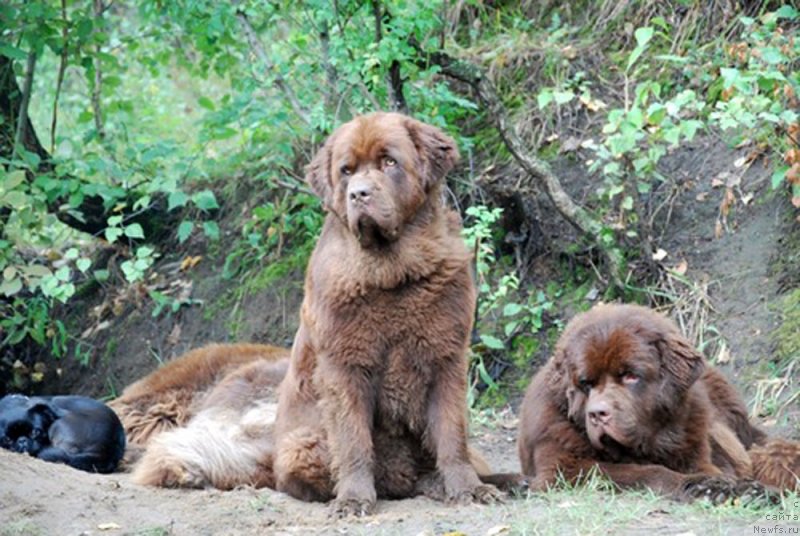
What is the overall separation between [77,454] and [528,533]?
3624 millimetres

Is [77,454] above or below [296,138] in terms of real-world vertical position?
below

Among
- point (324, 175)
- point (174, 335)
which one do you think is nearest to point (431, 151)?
point (324, 175)

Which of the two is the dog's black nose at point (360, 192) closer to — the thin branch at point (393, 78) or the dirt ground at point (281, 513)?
the dirt ground at point (281, 513)

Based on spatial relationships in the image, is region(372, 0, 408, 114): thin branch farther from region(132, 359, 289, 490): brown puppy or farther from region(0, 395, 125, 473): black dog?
region(0, 395, 125, 473): black dog

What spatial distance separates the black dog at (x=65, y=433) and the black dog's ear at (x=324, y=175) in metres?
2.31

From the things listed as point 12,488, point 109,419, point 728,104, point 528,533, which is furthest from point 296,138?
point 528,533

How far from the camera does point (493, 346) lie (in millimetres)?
9641

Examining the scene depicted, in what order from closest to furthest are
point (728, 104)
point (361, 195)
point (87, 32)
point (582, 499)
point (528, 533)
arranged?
1. point (528, 533)
2. point (582, 499)
3. point (361, 195)
4. point (728, 104)
5. point (87, 32)

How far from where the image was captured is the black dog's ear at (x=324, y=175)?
7.16 metres

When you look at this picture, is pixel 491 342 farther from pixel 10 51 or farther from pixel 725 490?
pixel 10 51

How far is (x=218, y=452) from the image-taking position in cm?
776

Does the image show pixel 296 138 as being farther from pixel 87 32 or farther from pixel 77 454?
pixel 77 454

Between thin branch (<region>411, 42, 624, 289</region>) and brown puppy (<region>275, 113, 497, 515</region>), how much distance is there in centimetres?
270

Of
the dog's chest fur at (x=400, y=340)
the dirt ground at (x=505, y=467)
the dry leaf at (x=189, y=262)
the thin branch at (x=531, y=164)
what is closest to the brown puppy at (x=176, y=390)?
the dirt ground at (x=505, y=467)
